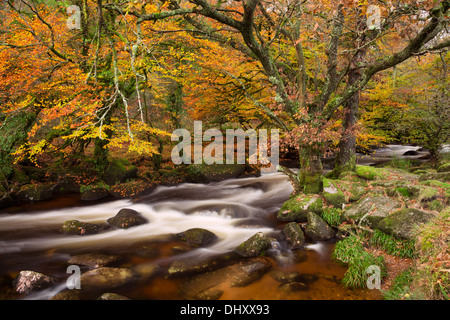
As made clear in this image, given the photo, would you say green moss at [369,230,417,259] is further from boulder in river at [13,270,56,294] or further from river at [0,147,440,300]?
boulder in river at [13,270,56,294]

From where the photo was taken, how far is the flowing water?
523 cm

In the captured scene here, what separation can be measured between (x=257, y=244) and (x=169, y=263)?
2.28 meters

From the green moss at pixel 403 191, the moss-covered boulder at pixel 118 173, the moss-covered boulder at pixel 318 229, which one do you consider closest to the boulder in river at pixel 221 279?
the moss-covered boulder at pixel 318 229

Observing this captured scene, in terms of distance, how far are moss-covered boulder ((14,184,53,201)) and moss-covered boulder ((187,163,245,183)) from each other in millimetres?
6812

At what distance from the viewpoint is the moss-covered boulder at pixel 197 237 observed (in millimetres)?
7336

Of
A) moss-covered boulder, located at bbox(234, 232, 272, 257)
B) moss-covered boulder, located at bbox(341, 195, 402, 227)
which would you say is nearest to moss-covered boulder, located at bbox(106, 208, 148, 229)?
moss-covered boulder, located at bbox(234, 232, 272, 257)

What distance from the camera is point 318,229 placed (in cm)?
705

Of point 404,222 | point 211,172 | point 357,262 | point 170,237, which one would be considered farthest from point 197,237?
point 211,172

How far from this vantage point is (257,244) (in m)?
6.58
